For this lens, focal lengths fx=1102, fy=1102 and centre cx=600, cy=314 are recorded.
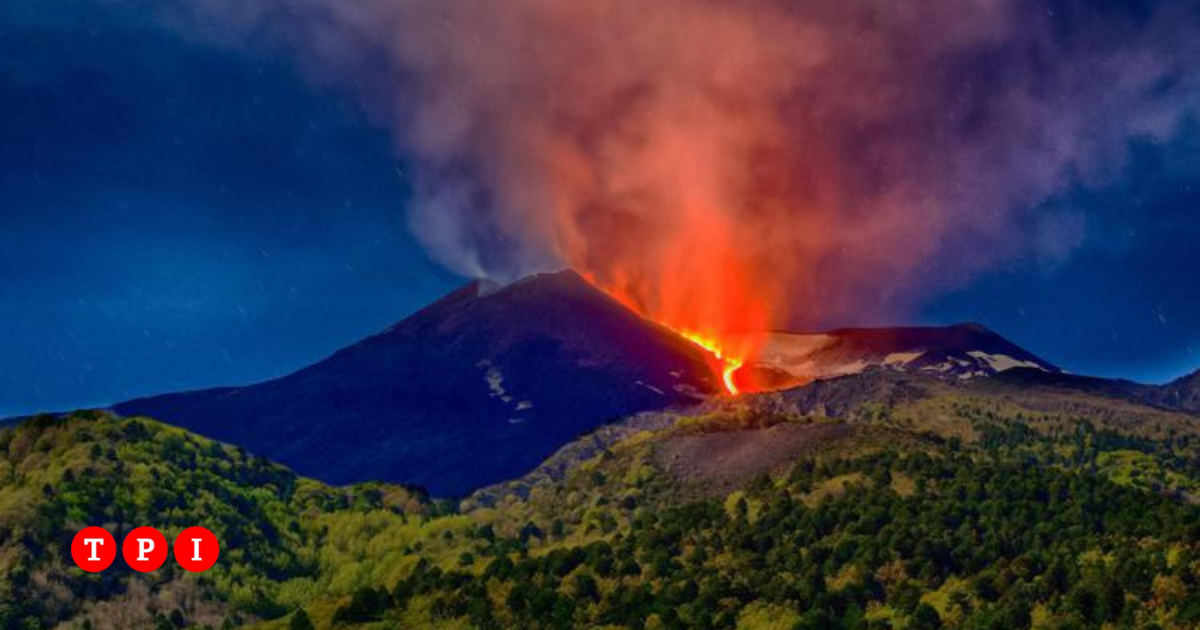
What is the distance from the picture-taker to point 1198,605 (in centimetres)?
10431

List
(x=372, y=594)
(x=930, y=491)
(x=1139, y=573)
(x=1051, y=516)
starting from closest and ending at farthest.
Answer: (x=1139, y=573) < (x=372, y=594) < (x=1051, y=516) < (x=930, y=491)

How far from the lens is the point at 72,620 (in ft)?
614

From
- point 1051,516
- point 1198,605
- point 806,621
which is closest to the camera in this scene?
point 1198,605

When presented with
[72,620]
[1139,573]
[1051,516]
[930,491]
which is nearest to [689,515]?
[930,491]

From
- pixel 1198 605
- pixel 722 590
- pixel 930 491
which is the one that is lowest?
pixel 1198 605

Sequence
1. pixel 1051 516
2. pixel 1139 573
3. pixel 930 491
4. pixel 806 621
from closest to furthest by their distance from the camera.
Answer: pixel 1139 573, pixel 806 621, pixel 1051 516, pixel 930 491

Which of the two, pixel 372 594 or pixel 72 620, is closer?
pixel 372 594

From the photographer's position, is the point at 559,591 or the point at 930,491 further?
the point at 930,491

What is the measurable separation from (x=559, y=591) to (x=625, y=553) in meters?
19.0

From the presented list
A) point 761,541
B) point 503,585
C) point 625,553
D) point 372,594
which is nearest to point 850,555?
point 761,541

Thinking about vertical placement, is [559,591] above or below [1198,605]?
above

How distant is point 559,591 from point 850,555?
131 ft

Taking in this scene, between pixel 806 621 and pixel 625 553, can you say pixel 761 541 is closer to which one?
pixel 625 553

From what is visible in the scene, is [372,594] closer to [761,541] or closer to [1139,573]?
[761,541]
